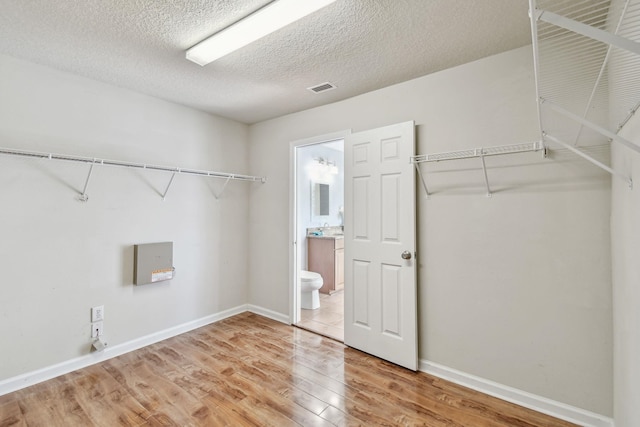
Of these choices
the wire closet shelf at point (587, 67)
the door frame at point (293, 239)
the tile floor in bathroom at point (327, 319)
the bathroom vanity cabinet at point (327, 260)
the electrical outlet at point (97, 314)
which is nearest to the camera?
the wire closet shelf at point (587, 67)

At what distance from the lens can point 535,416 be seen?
1917 millimetres

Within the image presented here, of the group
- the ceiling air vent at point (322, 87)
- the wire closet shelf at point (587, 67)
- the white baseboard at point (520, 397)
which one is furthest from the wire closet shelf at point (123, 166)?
the wire closet shelf at point (587, 67)

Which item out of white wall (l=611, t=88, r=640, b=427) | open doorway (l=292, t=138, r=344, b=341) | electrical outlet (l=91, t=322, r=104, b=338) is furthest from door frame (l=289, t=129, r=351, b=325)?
white wall (l=611, t=88, r=640, b=427)

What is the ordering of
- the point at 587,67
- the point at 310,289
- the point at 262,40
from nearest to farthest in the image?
1. the point at 587,67
2. the point at 262,40
3. the point at 310,289

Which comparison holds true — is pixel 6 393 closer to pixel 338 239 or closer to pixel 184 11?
pixel 184 11

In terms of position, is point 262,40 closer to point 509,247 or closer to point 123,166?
point 123,166

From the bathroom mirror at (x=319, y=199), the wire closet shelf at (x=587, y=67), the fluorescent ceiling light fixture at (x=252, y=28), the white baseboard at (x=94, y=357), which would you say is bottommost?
the white baseboard at (x=94, y=357)

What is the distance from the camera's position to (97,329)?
2.61 meters

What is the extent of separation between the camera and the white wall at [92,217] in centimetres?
224

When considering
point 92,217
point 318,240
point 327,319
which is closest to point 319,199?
point 318,240

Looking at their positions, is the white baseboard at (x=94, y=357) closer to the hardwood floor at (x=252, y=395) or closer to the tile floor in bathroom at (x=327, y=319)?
the hardwood floor at (x=252, y=395)

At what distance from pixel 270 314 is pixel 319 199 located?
7.21 ft

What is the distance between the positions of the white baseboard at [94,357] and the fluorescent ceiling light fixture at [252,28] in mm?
2580

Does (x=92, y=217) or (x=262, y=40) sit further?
(x=92, y=217)
